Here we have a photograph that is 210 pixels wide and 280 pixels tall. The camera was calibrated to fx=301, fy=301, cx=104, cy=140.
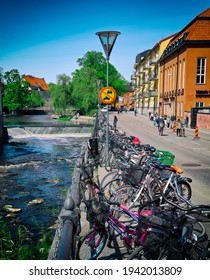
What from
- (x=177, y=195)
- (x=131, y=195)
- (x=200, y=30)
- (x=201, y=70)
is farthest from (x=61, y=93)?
(x=177, y=195)

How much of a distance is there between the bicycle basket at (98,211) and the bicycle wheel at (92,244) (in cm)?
19

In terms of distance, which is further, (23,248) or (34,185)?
(34,185)

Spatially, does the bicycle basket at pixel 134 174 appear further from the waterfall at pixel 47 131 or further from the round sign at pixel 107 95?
the waterfall at pixel 47 131

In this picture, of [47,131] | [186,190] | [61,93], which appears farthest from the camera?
[61,93]

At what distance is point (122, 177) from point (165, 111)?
1728 inches

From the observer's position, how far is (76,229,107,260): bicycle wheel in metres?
3.77

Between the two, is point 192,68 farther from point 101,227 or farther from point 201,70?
point 101,227

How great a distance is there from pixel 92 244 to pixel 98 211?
50 cm

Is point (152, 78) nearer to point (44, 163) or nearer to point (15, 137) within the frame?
point (15, 137)

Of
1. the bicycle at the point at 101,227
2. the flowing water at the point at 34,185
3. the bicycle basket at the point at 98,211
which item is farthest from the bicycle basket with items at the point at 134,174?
the bicycle basket at the point at 98,211

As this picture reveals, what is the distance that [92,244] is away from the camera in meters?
3.93

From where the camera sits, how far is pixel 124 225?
4070 millimetres

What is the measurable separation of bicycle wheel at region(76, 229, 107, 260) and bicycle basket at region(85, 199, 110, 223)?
188 mm
